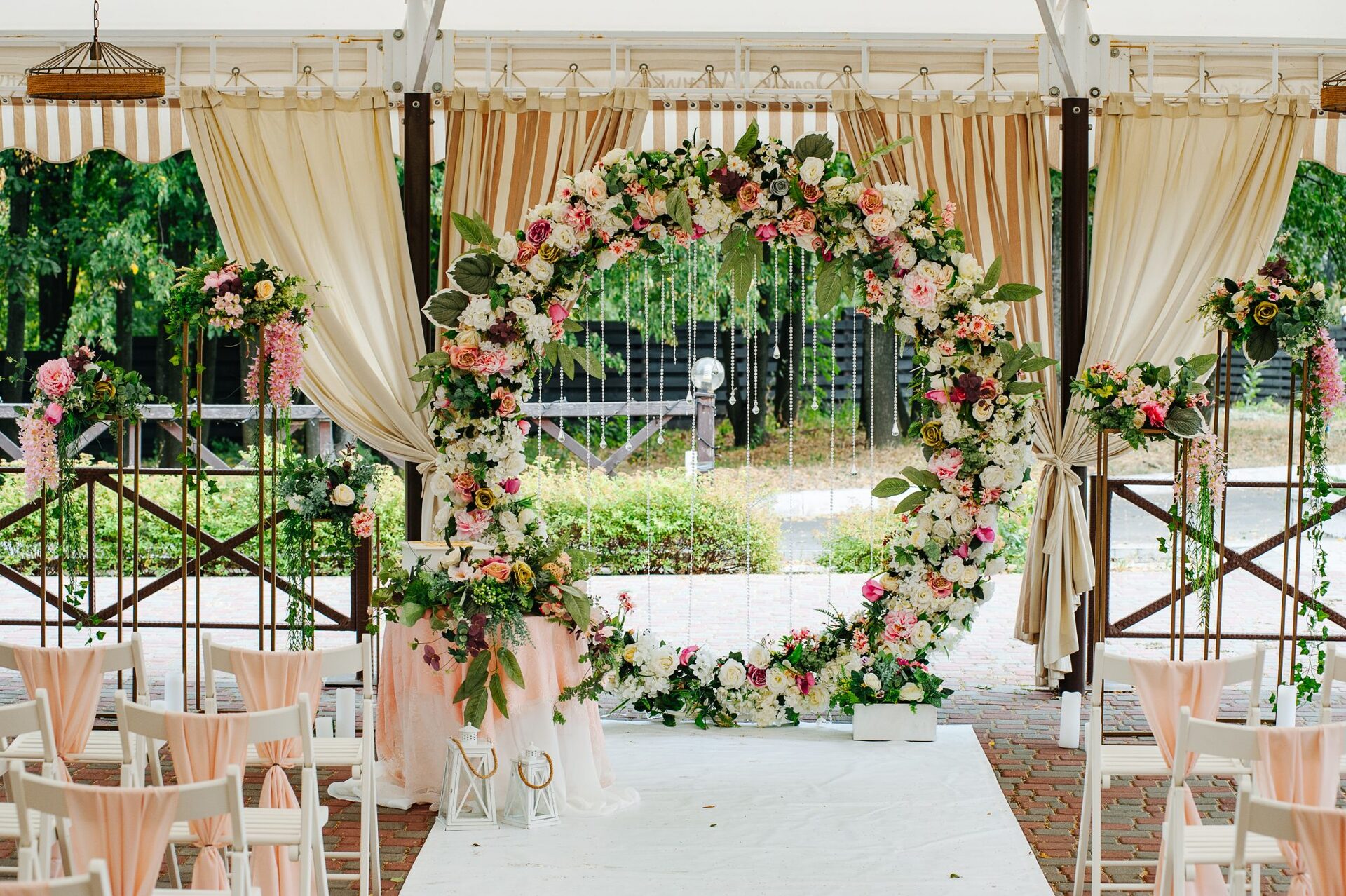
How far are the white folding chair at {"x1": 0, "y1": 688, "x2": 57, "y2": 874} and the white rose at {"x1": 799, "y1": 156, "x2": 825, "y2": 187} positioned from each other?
3.17 metres

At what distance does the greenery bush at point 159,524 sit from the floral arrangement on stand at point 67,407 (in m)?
3.12

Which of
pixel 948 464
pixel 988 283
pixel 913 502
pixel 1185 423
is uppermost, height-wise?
pixel 988 283

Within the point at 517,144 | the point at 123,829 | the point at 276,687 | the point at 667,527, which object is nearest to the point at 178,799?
the point at 123,829

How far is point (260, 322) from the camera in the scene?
16.8ft

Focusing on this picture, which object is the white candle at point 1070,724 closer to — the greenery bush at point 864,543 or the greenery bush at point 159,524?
the greenery bush at point 864,543

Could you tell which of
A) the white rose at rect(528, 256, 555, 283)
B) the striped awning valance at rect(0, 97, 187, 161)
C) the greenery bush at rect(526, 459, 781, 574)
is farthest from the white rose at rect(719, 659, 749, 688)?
the greenery bush at rect(526, 459, 781, 574)

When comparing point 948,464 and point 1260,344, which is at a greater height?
point 1260,344

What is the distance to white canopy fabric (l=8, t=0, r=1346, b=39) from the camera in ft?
19.7

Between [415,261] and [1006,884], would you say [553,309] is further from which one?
[1006,884]

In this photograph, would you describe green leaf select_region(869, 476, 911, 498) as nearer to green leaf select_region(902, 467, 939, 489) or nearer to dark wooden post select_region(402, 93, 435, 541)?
green leaf select_region(902, 467, 939, 489)

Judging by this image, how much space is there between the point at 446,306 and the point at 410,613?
1314 millimetres

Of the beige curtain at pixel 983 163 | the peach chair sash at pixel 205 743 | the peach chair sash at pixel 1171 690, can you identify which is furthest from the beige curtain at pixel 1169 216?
the peach chair sash at pixel 205 743

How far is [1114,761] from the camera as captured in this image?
153 inches

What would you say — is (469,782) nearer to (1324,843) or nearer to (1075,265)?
(1324,843)
